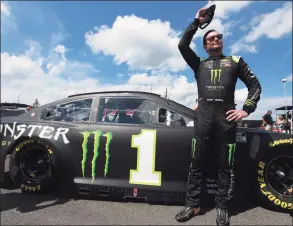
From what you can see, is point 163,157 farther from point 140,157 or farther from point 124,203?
point 124,203

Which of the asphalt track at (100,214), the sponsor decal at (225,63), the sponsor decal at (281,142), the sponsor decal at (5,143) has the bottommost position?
the asphalt track at (100,214)

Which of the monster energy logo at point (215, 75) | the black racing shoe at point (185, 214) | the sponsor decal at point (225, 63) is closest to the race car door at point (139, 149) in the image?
the black racing shoe at point (185, 214)

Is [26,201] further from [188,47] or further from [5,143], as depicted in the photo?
[188,47]

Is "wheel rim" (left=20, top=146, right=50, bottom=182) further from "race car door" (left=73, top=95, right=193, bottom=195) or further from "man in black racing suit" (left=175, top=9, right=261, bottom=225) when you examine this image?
"man in black racing suit" (left=175, top=9, right=261, bottom=225)

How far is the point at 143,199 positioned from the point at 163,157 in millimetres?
523

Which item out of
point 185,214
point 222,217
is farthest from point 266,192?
point 185,214

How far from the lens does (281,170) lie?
3.04m

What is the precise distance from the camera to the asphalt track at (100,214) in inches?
102

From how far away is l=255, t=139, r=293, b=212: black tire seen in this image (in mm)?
2936

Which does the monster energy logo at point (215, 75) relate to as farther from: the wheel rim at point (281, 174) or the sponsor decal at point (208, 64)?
the wheel rim at point (281, 174)

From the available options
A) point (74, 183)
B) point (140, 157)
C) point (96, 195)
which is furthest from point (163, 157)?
point (74, 183)

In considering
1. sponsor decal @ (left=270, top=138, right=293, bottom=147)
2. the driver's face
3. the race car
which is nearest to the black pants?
the race car

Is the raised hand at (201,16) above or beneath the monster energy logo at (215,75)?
above

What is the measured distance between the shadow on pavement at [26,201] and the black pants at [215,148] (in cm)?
149
